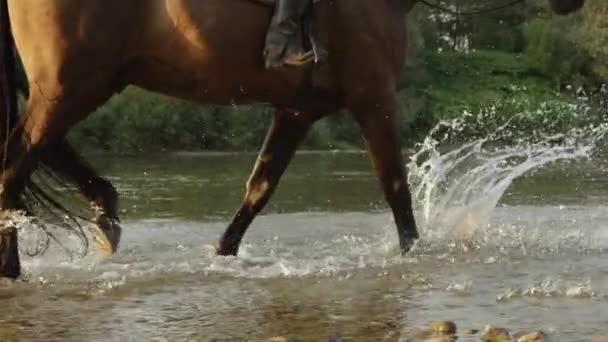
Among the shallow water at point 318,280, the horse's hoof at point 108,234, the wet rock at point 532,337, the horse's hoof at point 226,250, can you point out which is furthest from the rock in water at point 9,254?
the wet rock at point 532,337

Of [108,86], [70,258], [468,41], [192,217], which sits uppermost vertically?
[108,86]

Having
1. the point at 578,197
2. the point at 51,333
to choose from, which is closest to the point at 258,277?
the point at 51,333

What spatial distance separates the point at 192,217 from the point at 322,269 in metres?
4.26

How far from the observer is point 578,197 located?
1382cm

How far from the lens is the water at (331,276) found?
6117 millimetres

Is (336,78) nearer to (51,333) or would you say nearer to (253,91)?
(253,91)

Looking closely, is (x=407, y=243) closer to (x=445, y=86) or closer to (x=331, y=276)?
(x=331, y=276)

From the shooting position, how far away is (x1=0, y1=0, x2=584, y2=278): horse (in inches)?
307

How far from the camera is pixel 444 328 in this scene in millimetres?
5742

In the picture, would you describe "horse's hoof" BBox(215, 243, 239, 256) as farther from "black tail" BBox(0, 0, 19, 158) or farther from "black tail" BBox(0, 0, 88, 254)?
"black tail" BBox(0, 0, 19, 158)

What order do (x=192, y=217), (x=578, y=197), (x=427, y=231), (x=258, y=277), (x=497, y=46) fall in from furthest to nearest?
(x=497, y=46)
(x=578, y=197)
(x=192, y=217)
(x=427, y=231)
(x=258, y=277)

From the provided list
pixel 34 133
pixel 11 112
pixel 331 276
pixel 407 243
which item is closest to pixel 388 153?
pixel 407 243

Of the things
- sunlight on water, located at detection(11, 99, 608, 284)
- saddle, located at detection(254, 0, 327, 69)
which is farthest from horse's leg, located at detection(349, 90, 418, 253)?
saddle, located at detection(254, 0, 327, 69)

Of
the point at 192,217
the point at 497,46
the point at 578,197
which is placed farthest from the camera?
the point at 497,46
